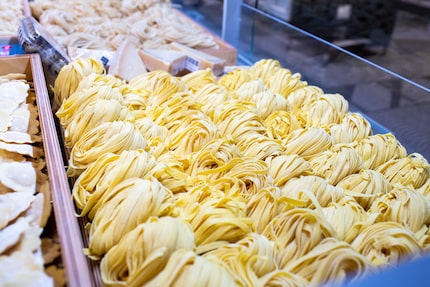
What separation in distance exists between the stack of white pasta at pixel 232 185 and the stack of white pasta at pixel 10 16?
113cm

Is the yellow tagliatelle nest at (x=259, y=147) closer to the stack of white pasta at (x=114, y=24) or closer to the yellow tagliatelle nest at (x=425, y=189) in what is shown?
the yellow tagliatelle nest at (x=425, y=189)

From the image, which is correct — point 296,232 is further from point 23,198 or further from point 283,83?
point 283,83

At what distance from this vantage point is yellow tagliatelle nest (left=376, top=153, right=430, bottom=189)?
1.66 m

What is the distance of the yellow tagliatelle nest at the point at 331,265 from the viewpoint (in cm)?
111

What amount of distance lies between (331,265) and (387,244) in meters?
0.24

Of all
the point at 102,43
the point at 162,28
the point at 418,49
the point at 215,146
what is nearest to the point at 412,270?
the point at 215,146

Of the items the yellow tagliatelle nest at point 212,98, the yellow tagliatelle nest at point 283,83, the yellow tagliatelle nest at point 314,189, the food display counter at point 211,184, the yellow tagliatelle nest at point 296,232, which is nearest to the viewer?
the food display counter at point 211,184

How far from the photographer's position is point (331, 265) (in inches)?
44.0

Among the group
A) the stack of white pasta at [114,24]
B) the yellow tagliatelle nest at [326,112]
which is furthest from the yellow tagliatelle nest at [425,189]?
the stack of white pasta at [114,24]

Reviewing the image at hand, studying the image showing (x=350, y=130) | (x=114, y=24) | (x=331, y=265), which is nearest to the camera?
(x=331, y=265)

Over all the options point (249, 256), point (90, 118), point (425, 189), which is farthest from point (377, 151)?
point (90, 118)

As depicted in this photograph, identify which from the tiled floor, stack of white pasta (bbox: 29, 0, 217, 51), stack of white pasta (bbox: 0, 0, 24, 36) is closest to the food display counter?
stack of white pasta (bbox: 0, 0, 24, 36)

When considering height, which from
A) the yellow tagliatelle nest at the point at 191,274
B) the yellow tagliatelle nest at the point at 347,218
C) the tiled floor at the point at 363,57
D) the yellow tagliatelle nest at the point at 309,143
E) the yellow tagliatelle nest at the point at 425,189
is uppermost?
the yellow tagliatelle nest at the point at 191,274

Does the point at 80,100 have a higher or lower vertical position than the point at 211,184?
higher
